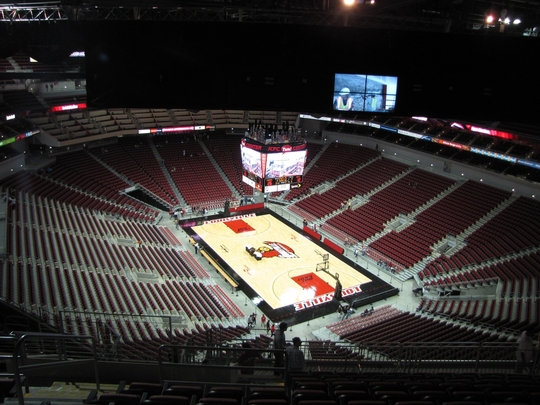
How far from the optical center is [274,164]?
22547 millimetres

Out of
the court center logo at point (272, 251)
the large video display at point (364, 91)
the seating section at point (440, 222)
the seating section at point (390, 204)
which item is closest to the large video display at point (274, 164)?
the court center logo at point (272, 251)

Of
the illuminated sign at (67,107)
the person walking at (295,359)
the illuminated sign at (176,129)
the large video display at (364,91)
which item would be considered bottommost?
the person walking at (295,359)

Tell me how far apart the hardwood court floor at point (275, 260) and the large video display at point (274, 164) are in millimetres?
3468

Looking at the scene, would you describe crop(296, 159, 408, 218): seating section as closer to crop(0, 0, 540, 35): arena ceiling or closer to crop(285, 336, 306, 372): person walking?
crop(0, 0, 540, 35): arena ceiling

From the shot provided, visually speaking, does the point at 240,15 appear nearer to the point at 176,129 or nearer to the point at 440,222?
the point at 440,222

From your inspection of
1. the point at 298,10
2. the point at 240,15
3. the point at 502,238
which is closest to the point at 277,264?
the point at 502,238

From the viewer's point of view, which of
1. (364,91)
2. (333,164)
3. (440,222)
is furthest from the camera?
(333,164)

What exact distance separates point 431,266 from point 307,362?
1413 centimetres

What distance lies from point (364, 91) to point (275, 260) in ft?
49.2

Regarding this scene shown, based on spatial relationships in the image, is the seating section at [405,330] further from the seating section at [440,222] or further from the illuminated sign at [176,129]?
the illuminated sign at [176,129]

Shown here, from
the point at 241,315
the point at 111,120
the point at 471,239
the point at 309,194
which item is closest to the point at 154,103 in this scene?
the point at 241,315

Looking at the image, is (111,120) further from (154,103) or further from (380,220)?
(154,103)

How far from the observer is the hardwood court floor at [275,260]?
67.5 ft

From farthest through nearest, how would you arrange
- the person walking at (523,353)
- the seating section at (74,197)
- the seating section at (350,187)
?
the seating section at (350,187) < the seating section at (74,197) < the person walking at (523,353)
